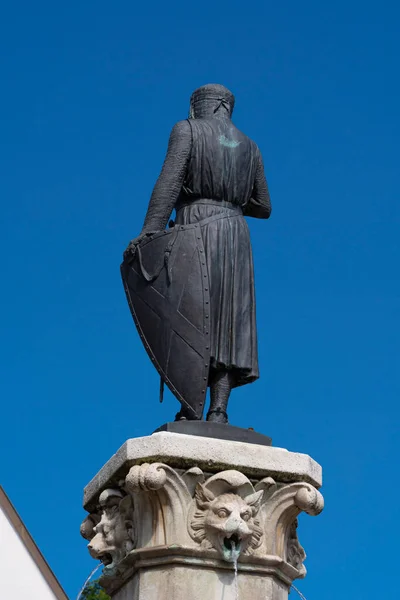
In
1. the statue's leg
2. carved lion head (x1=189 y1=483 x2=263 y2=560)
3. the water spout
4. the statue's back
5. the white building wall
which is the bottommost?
the water spout

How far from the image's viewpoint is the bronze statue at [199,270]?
366 inches

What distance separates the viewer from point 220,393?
30.9 ft

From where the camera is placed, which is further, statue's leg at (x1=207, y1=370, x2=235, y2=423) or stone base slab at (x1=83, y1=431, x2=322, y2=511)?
statue's leg at (x1=207, y1=370, x2=235, y2=423)

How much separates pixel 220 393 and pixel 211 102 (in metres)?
2.30

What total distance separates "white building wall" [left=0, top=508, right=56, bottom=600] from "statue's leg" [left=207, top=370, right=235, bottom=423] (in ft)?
53.4

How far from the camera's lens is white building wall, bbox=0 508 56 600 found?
24984 millimetres

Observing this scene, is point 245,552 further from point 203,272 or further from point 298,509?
point 203,272

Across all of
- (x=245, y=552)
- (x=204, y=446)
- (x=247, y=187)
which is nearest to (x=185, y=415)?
(x=204, y=446)

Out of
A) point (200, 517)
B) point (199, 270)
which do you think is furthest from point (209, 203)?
point (200, 517)

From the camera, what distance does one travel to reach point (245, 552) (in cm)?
867

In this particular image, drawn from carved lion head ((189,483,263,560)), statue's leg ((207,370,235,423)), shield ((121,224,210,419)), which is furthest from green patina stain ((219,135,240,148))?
carved lion head ((189,483,263,560))

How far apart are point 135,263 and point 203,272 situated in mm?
487

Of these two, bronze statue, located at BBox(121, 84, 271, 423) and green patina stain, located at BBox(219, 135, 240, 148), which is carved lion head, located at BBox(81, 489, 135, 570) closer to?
bronze statue, located at BBox(121, 84, 271, 423)

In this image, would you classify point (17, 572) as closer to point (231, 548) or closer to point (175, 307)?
point (175, 307)
